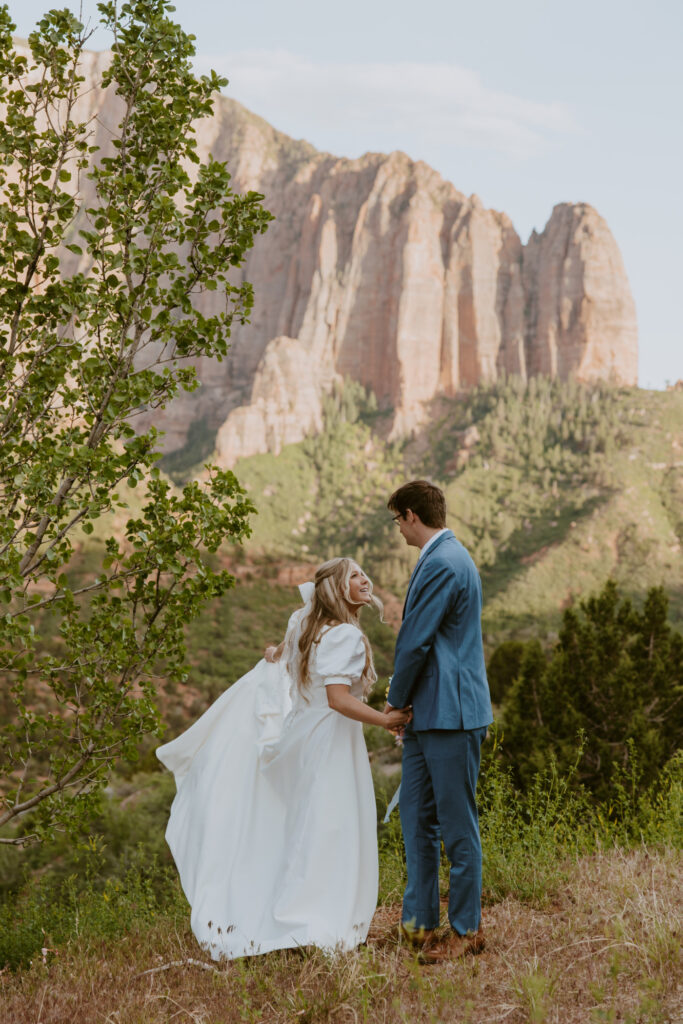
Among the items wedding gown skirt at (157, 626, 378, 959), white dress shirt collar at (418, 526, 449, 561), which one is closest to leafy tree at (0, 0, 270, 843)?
wedding gown skirt at (157, 626, 378, 959)

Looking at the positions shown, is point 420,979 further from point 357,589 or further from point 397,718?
point 357,589

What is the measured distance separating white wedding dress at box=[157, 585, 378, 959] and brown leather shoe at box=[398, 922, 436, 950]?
0.19m

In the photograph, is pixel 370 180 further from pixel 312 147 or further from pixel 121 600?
pixel 121 600

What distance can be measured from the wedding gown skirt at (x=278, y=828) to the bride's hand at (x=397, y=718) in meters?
0.27

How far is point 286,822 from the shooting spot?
396cm

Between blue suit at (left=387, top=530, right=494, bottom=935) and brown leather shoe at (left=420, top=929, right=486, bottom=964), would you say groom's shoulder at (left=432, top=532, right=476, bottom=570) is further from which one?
brown leather shoe at (left=420, top=929, right=486, bottom=964)

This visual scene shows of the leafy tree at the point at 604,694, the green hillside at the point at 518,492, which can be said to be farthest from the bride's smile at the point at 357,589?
the green hillside at the point at 518,492

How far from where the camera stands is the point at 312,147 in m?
124

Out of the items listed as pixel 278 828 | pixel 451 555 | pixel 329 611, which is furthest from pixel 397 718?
pixel 278 828

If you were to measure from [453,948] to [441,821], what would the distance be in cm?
51

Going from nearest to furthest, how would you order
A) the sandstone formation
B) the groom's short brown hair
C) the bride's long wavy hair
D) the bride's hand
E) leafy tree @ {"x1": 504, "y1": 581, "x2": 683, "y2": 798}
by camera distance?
the bride's hand → the groom's short brown hair → the bride's long wavy hair → leafy tree @ {"x1": 504, "y1": 581, "x2": 683, "y2": 798} → the sandstone formation

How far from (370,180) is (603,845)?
105063 millimetres

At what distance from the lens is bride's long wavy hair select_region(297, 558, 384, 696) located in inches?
152

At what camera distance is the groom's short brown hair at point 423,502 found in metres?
3.72
